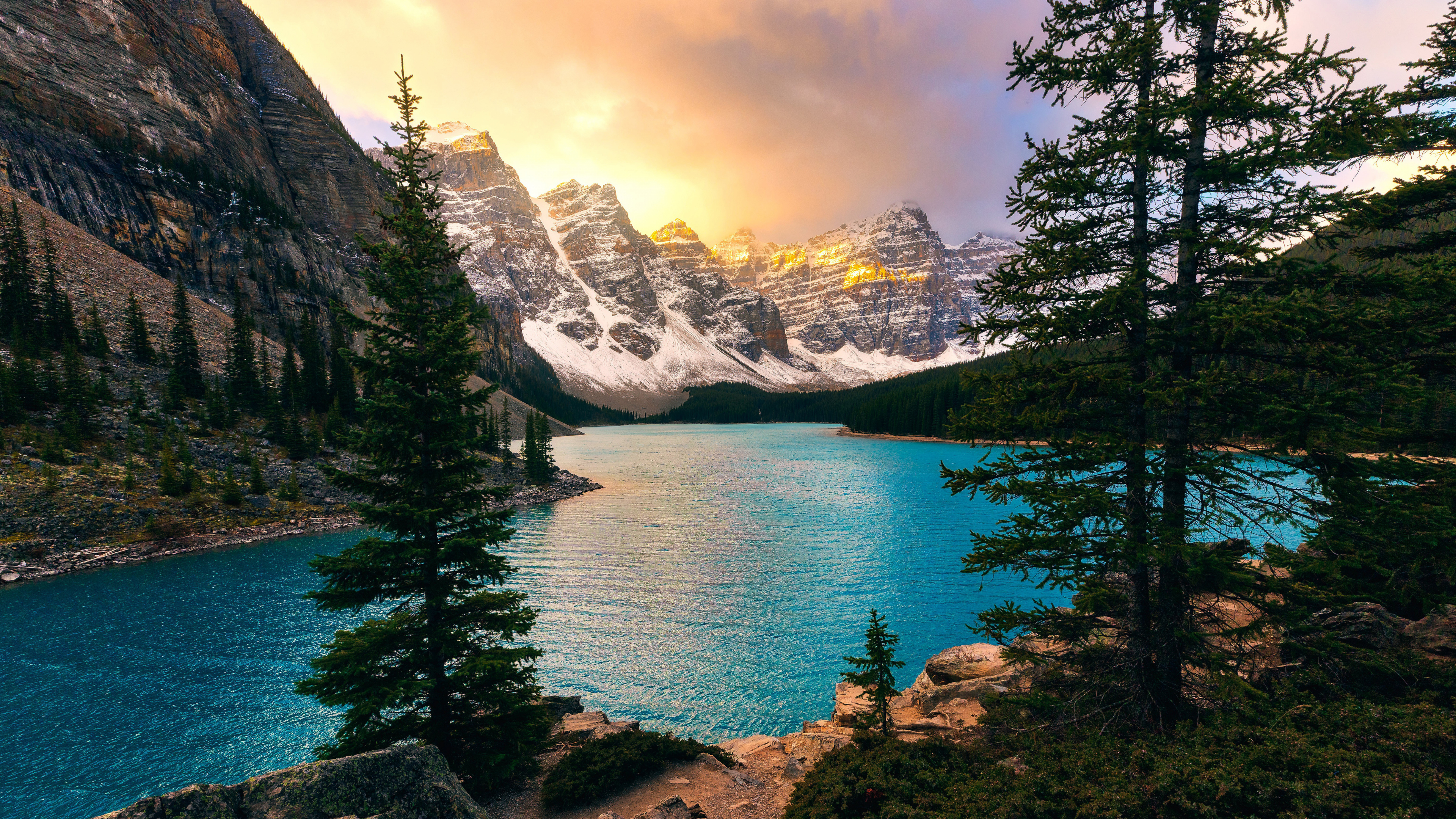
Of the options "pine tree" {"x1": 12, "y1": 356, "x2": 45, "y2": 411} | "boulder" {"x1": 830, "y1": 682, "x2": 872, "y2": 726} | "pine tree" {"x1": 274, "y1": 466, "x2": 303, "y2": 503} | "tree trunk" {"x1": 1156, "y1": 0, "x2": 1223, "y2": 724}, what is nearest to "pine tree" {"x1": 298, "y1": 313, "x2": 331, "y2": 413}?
"pine tree" {"x1": 274, "y1": 466, "x2": 303, "y2": 503}

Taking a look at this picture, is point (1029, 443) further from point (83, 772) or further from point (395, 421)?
point (83, 772)

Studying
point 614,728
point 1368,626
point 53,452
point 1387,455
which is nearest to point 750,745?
point 614,728

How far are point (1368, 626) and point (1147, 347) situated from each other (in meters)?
7.89

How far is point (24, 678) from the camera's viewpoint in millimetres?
18484

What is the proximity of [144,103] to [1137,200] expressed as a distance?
141 meters

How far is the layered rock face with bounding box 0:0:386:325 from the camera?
7212cm

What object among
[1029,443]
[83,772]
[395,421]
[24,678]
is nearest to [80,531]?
[24,678]

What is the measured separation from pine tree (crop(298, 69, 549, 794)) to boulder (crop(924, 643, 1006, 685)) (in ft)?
37.6

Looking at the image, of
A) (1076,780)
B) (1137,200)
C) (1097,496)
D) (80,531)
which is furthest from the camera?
(80,531)

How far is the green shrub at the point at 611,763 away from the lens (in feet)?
32.3

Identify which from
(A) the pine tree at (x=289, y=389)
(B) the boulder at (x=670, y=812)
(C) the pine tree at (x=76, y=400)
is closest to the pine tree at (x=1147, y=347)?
(B) the boulder at (x=670, y=812)

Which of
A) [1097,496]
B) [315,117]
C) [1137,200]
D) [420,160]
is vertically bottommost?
[1097,496]

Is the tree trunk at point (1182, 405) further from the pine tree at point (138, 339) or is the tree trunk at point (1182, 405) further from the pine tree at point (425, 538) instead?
the pine tree at point (138, 339)

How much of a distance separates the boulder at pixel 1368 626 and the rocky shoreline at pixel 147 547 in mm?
23047
